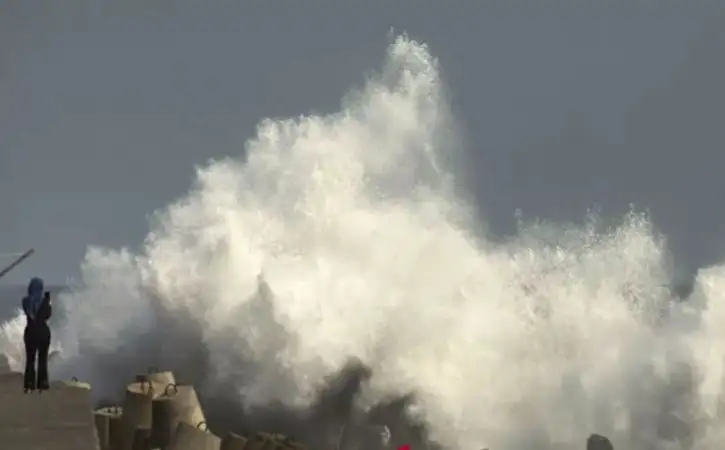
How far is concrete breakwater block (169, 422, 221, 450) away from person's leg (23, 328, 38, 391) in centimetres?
511

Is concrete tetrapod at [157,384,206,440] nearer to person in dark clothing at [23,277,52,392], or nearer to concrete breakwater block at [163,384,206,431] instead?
concrete breakwater block at [163,384,206,431]

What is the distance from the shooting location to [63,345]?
38.1 meters

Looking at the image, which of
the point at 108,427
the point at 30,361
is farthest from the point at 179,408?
the point at 30,361

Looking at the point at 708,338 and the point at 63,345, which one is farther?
the point at 63,345

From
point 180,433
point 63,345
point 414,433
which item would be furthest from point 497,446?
point 63,345

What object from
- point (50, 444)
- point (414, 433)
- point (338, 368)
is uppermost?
point (338, 368)

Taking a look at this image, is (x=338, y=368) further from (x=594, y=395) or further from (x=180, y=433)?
(x=180, y=433)

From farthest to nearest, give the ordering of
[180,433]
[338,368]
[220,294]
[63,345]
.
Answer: [63,345] → [220,294] → [338,368] → [180,433]

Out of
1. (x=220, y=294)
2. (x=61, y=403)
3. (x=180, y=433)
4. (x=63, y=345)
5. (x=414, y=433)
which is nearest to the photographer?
(x=61, y=403)

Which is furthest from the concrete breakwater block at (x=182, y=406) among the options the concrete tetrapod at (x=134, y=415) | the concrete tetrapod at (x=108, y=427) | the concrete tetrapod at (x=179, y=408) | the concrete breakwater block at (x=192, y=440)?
the concrete breakwater block at (x=192, y=440)

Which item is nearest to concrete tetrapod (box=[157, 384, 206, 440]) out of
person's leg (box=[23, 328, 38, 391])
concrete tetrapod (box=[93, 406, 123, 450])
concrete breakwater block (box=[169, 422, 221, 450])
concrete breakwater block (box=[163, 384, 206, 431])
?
concrete breakwater block (box=[163, 384, 206, 431])

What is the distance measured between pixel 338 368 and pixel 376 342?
134 centimetres

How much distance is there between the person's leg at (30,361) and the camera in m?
9.43

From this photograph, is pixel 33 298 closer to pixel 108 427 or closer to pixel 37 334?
pixel 37 334
